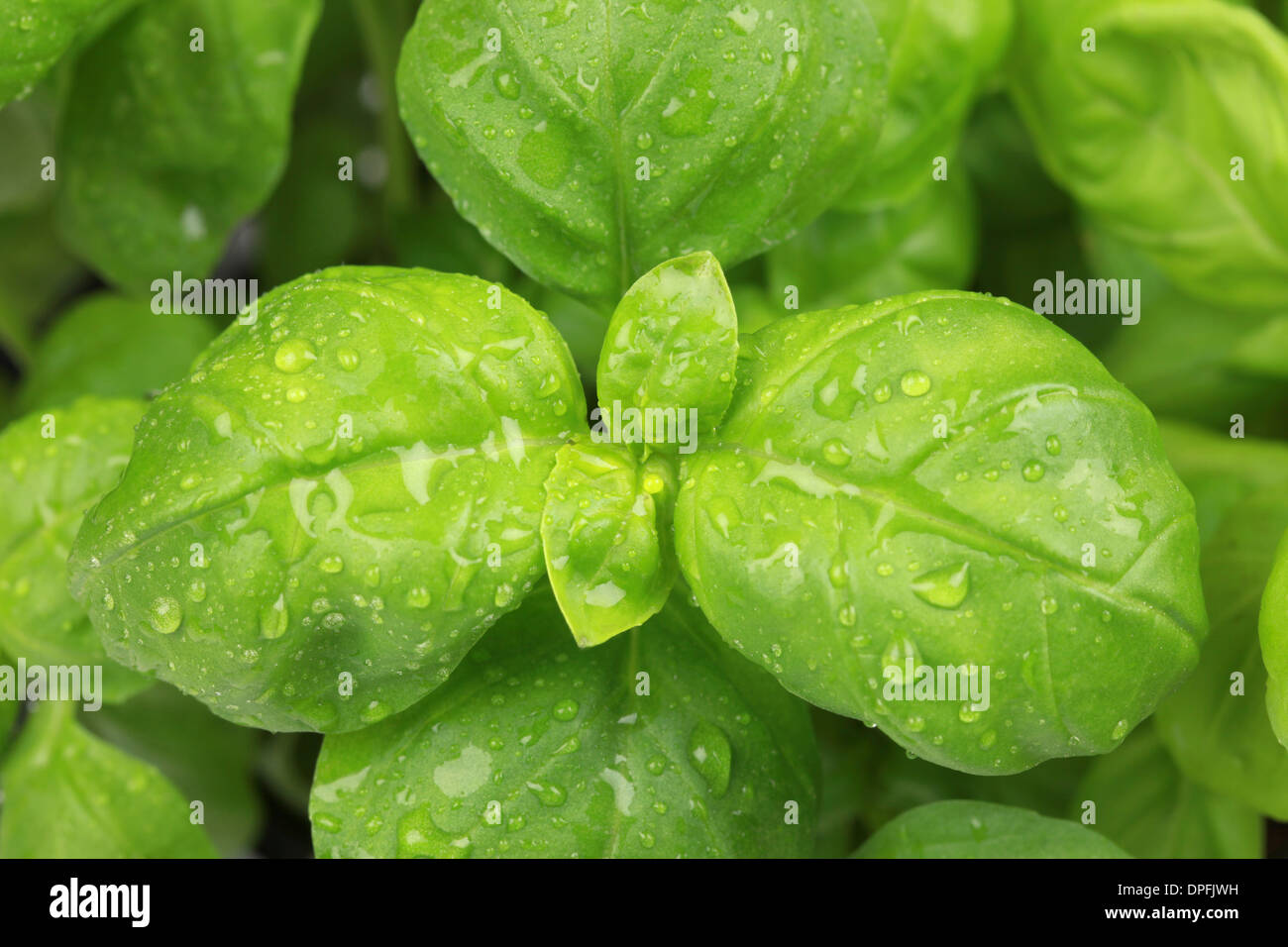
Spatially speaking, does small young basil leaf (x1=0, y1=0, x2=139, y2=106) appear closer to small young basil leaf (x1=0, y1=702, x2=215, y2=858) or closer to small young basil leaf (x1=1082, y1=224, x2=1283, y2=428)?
small young basil leaf (x1=0, y1=702, x2=215, y2=858)

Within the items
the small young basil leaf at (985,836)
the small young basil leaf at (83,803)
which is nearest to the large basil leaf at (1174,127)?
the small young basil leaf at (985,836)

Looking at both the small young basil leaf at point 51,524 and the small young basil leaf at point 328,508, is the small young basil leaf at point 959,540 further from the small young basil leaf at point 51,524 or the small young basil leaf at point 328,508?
the small young basil leaf at point 51,524

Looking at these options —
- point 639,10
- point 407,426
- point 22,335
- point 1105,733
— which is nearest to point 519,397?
point 407,426

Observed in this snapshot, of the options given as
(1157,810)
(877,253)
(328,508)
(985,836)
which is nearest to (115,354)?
(328,508)

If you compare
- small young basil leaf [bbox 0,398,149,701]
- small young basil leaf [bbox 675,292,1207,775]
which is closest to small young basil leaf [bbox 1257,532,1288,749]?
small young basil leaf [bbox 675,292,1207,775]

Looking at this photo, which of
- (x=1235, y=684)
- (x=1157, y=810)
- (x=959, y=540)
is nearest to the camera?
(x=959, y=540)

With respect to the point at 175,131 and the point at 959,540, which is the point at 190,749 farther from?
the point at 959,540

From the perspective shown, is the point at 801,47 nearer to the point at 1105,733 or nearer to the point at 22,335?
the point at 1105,733
